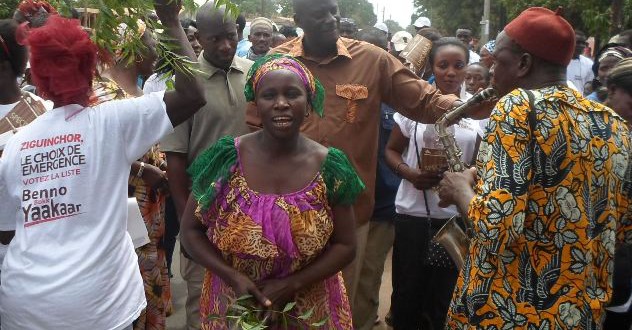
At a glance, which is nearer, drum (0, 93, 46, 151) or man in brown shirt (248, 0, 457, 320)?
drum (0, 93, 46, 151)

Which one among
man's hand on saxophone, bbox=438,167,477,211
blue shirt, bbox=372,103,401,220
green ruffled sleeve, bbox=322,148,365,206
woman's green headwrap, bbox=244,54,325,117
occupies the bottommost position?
blue shirt, bbox=372,103,401,220

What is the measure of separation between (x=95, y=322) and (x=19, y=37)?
114 cm

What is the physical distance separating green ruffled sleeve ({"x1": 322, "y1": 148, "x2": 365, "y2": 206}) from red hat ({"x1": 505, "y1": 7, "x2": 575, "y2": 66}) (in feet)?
2.80

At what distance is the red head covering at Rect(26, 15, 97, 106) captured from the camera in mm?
2377

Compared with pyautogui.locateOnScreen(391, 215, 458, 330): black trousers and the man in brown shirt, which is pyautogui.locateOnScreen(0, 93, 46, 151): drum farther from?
pyautogui.locateOnScreen(391, 215, 458, 330): black trousers

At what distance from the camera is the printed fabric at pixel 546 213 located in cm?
249

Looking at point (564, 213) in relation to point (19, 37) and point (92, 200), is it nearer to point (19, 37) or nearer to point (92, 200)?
point (92, 200)

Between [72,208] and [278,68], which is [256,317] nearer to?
[72,208]

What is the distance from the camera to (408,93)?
12.5 feet

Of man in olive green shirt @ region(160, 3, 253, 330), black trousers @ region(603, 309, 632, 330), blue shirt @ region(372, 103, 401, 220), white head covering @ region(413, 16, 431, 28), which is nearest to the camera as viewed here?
black trousers @ region(603, 309, 632, 330)

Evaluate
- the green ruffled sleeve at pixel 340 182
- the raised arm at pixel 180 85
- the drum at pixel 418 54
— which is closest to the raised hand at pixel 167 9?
the raised arm at pixel 180 85

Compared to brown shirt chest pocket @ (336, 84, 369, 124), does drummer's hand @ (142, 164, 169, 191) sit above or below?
below

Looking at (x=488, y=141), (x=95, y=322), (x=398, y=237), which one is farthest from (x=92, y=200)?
(x=398, y=237)

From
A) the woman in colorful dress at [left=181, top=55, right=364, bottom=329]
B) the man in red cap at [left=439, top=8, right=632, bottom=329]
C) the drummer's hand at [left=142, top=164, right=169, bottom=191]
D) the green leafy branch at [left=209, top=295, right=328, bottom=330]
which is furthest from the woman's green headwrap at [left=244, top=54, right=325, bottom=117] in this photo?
the drummer's hand at [left=142, top=164, right=169, bottom=191]
